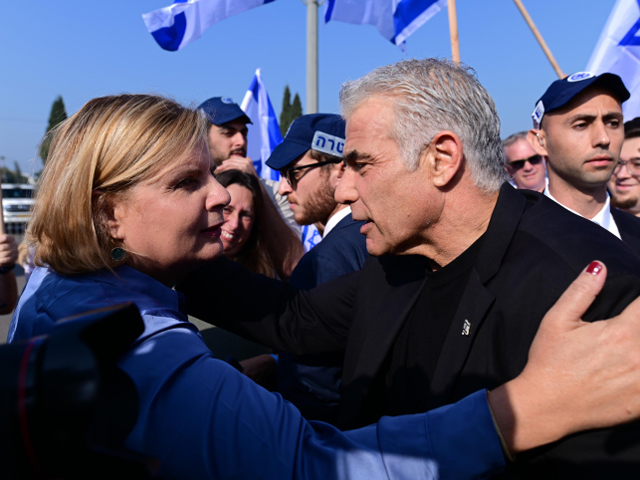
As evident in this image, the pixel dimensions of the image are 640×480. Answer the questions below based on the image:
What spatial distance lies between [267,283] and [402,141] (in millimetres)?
1065

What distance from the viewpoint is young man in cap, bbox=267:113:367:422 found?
264 centimetres

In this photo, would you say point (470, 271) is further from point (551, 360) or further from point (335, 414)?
point (335, 414)

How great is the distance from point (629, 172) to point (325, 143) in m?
3.25

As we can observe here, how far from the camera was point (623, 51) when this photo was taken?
5.20 metres

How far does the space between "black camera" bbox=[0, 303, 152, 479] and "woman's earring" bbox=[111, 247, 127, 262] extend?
1034mm

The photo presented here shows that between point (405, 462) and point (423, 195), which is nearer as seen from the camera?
point (405, 462)

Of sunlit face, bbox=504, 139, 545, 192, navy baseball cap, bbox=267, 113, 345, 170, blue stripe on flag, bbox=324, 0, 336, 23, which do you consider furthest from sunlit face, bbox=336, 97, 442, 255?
blue stripe on flag, bbox=324, 0, 336, 23

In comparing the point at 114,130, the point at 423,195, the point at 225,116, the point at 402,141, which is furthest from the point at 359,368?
the point at 225,116

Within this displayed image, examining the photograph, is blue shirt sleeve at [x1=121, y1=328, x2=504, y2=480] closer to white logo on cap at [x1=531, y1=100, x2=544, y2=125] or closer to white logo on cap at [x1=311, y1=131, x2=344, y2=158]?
white logo on cap at [x1=311, y1=131, x2=344, y2=158]

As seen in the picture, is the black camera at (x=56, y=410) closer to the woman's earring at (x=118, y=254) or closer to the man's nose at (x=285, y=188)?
the woman's earring at (x=118, y=254)

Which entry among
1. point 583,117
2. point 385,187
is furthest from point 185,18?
point 385,187

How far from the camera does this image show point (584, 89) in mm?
3750

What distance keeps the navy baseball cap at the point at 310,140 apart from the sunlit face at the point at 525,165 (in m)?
3.41

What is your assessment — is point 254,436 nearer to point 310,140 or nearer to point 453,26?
point 310,140
